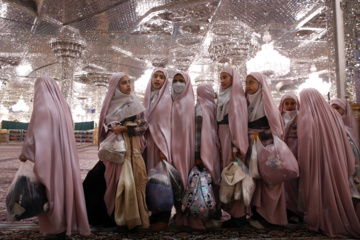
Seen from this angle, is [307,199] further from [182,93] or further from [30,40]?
[30,40]

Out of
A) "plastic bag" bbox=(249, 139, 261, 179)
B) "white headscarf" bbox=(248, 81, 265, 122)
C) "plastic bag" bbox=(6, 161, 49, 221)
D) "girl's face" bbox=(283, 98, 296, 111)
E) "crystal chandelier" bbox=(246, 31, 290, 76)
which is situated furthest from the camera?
"crystal chandelier" bbox=(246, 31, 290, 76)

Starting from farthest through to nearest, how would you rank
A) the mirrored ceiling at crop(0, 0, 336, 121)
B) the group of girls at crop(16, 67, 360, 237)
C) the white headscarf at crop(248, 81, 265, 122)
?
the mirrored ceiling at crop(0, 0, 336, 121) < the white headscarf at crop(248, 81, 265, 122) < the group of girls at crop(16, 67, 360, 237)

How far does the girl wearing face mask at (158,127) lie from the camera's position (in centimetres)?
175

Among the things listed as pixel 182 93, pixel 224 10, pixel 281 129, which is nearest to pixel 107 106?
pixel 182 93

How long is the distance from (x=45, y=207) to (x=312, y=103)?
5.70 ft

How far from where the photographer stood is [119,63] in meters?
8.40

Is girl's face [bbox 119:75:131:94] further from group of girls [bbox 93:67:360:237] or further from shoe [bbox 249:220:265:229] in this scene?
shoe [bbox 249:220:265:229]

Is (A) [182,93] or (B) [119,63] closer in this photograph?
(A) [182,93]

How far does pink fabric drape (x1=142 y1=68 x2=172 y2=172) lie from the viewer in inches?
70.0

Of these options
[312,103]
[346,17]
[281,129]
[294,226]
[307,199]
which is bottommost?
[294,226]

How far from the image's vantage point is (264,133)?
1.83 metres

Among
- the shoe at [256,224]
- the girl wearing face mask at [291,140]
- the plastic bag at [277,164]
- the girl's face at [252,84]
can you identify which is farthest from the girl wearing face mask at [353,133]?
the girl's face at [252,84]

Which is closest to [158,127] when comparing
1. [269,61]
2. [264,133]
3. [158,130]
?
[158,130]

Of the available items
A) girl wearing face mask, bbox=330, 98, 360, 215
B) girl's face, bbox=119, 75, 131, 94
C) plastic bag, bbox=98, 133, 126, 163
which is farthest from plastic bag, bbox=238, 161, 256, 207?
girl's face, bbox=119, 75, 131, 94
